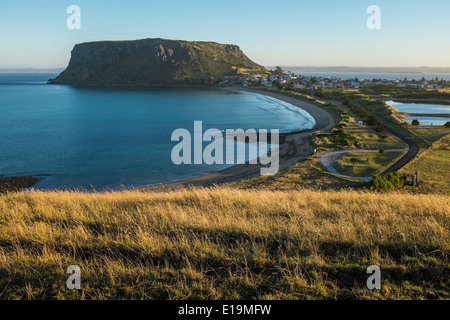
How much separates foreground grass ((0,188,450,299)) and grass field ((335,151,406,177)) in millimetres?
23278

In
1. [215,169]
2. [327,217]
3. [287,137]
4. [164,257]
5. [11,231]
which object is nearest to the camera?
[164,257]

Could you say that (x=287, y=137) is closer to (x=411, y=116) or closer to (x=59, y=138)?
(x=59, y=138)

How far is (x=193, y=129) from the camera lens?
214 ft

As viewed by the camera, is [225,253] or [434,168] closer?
[225,253]

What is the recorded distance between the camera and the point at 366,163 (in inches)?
1347

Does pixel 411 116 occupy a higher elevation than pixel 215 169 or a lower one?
higher

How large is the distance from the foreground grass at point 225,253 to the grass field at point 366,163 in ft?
76.4

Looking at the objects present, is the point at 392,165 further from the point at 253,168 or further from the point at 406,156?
the point at 253,168

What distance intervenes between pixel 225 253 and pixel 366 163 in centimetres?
3286

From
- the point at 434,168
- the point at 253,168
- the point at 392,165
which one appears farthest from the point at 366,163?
the point at 253,168

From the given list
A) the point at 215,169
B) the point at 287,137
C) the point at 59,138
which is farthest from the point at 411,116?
the point at 59,138

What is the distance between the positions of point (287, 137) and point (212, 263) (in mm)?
49681

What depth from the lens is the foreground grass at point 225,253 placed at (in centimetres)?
477

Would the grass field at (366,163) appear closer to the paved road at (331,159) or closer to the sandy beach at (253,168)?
the paved road at (331,159)
